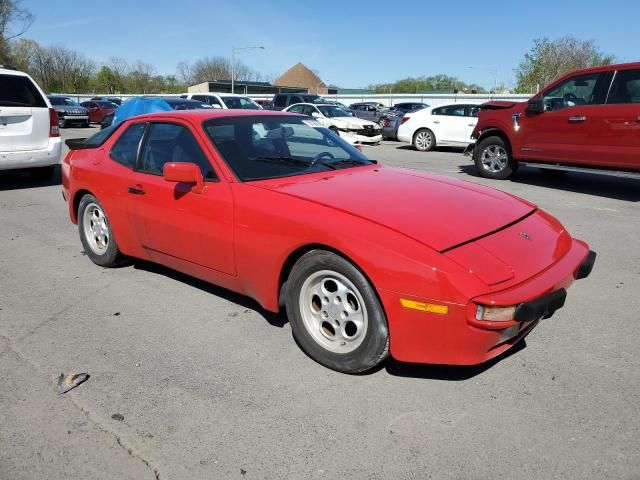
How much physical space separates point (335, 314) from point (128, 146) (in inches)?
102

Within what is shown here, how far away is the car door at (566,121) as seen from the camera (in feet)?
25.7

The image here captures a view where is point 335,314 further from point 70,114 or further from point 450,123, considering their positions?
point 70,114

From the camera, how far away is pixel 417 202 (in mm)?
3092

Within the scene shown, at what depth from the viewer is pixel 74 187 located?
487 cm

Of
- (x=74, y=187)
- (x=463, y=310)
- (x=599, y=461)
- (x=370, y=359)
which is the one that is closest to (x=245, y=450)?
(x=370, y=359)

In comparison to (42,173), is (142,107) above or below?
above

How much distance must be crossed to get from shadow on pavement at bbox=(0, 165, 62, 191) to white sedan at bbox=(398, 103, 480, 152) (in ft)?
33.2

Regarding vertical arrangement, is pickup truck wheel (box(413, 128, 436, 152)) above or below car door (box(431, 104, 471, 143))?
below

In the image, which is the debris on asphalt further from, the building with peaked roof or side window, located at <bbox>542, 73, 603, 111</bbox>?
the building with peaked roof

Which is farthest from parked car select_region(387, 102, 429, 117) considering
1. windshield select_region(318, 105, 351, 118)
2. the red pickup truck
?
the red pickup truck

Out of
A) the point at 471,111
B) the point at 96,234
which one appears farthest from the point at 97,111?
the point at 96,234

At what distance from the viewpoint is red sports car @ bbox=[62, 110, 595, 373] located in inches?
99.3

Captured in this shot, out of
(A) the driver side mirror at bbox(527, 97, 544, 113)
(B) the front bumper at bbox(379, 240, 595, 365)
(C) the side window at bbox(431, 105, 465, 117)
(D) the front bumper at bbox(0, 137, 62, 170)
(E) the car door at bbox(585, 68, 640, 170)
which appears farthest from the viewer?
(C) the side window at bbox(431, 105, 465, 117)

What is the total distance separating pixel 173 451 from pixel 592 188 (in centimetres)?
865
